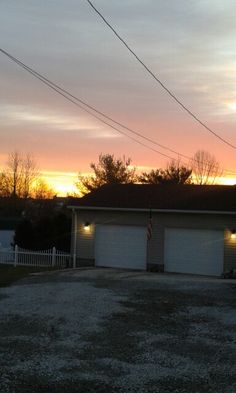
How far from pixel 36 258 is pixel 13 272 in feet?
11.8

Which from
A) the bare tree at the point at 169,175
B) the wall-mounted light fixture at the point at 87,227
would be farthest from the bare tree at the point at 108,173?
the wall-mounted light fixture at the point at 87,227

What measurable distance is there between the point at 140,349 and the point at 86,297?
208 inches

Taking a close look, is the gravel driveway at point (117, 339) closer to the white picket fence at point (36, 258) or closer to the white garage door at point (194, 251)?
the white garage door at point (194, 251)

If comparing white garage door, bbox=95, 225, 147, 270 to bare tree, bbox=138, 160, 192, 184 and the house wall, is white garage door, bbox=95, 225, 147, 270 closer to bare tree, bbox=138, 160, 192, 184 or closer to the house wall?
the house wall

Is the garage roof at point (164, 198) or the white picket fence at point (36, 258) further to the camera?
the white picket fence at point (36, 258)

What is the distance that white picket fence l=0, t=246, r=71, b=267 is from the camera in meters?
25.8

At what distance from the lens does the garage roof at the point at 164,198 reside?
78.5 feet

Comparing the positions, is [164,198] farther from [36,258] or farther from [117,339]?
[117,339]

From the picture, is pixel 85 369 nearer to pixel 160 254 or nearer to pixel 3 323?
pixel 3 323

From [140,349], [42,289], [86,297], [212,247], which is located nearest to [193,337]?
[140,349]

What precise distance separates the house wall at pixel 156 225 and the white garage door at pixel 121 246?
234mm

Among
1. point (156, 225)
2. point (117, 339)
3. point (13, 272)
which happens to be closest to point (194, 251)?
point (156, 225)

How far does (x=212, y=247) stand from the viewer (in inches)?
912

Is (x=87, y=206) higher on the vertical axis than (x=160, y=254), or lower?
higher
